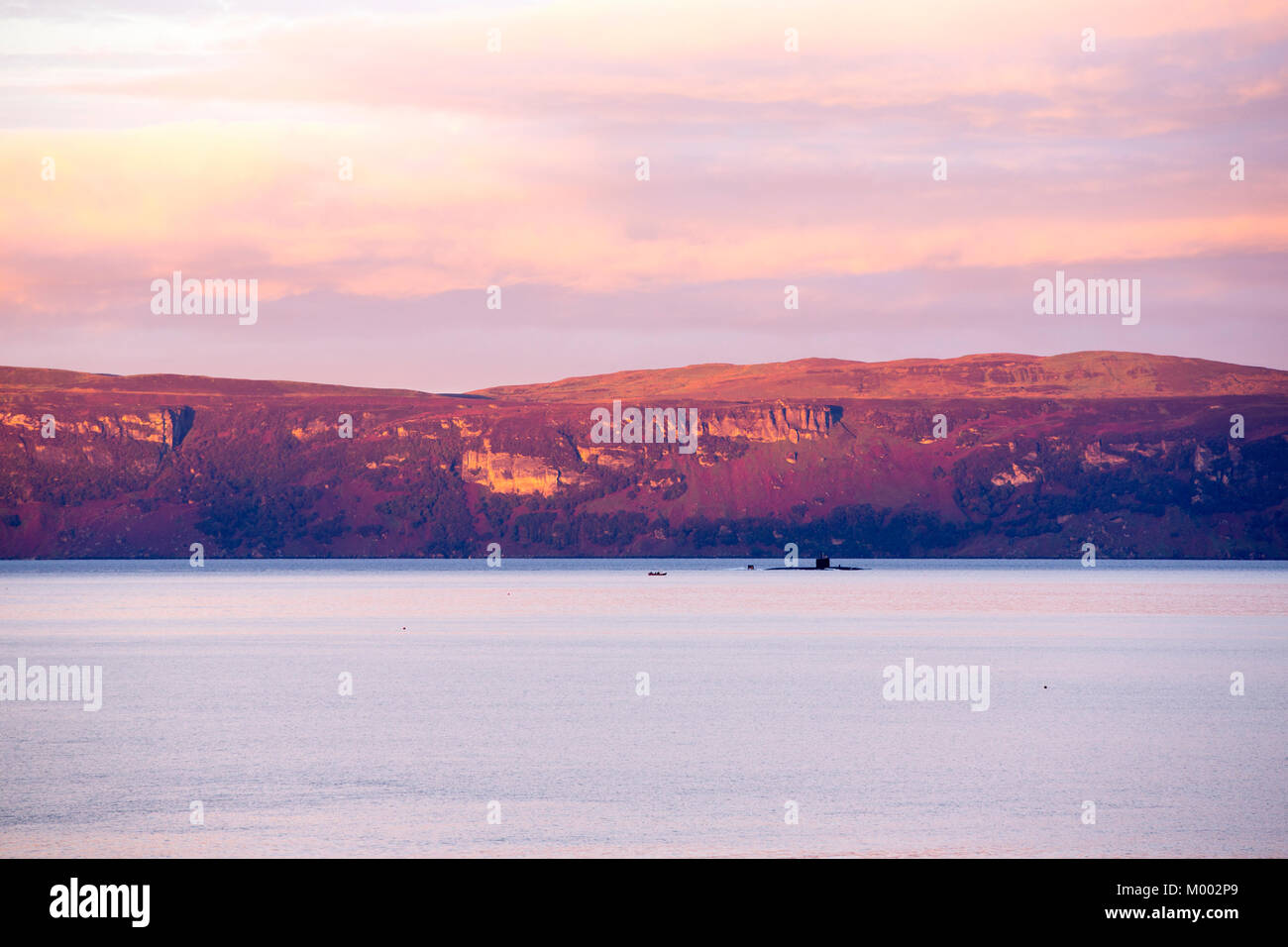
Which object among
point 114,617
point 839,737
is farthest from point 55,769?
point 114,617

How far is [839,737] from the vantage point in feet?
152

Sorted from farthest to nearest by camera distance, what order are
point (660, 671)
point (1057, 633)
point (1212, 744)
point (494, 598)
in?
point (494, 598), point (1057, 633), point (660, 671), point (1212, 744)

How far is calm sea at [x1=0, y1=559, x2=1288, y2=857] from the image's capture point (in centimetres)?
3142

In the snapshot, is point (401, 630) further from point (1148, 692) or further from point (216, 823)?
point (216, 823)

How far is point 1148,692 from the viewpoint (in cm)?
6081

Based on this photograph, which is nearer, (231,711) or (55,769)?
(55,769)

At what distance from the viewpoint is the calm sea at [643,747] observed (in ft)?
103

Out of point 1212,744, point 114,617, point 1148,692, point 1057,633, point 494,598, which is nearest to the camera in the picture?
point 1212,744

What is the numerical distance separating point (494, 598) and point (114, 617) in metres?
43.3

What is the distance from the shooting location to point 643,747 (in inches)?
1741

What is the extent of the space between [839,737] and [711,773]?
8.39 metres

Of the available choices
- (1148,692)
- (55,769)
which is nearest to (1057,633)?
(1148,692)
